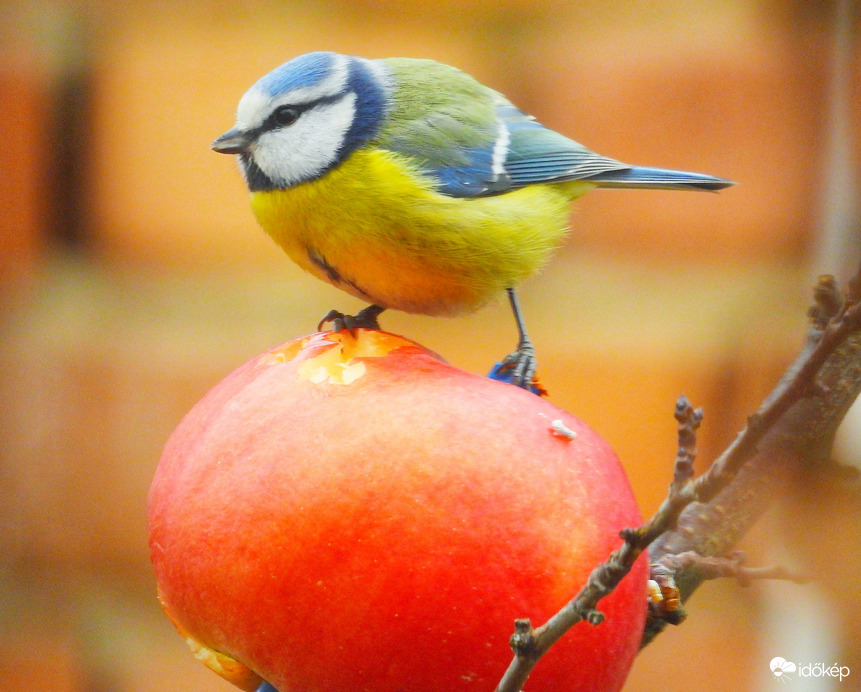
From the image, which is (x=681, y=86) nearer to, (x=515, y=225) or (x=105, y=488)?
(x=515, y=225)

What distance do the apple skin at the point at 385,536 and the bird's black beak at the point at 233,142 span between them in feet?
0.76

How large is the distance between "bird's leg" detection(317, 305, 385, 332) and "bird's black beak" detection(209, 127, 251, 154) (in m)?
0.10

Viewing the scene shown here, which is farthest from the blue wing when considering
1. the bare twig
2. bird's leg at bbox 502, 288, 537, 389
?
the bare twig

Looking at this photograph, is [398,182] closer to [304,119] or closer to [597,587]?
[304,119]

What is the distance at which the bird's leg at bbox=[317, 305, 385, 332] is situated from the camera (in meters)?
0.43

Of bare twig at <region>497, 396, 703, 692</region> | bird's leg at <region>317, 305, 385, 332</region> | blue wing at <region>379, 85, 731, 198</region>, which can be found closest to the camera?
bare twig at <region>497, 396, 703, 692</region>

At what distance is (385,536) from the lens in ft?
0.91

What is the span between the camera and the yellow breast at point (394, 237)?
490 mm

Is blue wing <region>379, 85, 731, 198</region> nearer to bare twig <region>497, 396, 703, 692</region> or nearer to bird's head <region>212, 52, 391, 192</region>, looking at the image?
bird's head <region>212, 52, 391, 192</region>

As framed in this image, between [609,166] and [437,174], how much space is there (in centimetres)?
13

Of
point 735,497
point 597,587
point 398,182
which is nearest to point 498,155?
point 398,182

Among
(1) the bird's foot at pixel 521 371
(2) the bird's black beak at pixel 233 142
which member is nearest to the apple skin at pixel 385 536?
(1) the bird's foot at pixel 521 371

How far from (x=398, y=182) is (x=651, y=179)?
7.1 inches

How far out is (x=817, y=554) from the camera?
628 millimetres
